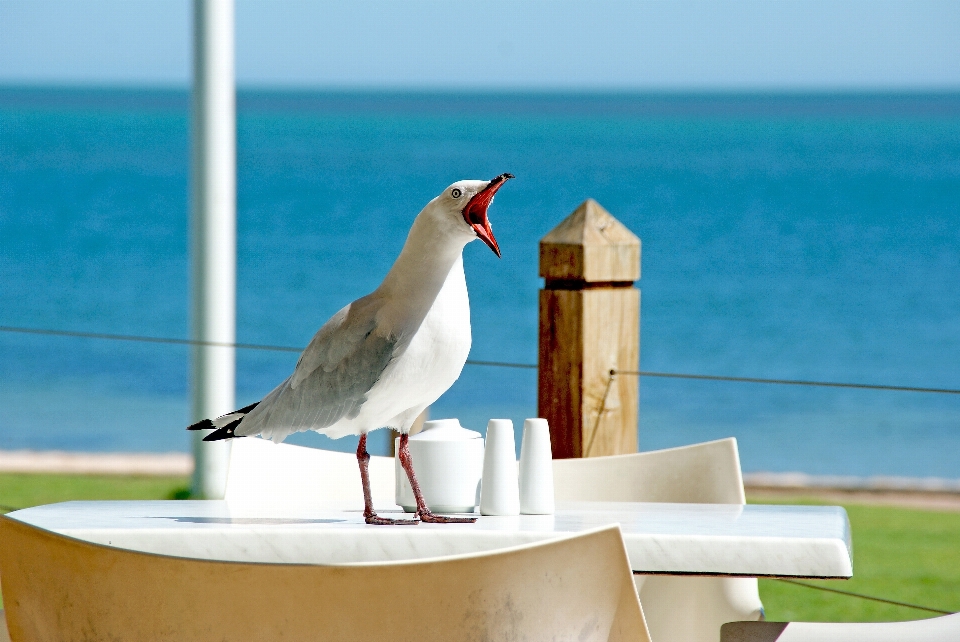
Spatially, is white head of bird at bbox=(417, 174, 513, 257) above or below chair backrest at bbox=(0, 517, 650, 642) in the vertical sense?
above

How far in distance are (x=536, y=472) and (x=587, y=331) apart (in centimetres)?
99

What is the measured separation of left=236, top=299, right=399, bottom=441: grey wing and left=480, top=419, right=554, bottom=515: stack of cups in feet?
0.87

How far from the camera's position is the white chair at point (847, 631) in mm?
1976

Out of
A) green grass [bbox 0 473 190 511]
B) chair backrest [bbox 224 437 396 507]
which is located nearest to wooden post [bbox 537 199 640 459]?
chair backrest [bbox 224 437 396 507]

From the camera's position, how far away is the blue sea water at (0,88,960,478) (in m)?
13.8

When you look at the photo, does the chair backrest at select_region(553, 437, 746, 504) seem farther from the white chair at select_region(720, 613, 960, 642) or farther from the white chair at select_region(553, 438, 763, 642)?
the white chair at select_region(720, 613, 960, 642)

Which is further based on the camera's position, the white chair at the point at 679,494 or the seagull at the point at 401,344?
the white chair at the point at 679,494

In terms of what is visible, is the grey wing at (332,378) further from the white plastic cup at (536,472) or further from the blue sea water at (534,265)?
the blue sea water at (534,265)

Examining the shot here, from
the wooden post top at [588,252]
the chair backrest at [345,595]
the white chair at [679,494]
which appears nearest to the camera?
the chair backrest at [345,595]

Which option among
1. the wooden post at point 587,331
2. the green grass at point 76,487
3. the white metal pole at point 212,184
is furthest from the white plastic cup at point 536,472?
the green grass at point 76,487

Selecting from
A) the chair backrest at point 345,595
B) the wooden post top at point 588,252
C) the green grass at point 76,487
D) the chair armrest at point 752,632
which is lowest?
the green grass at point 76,487

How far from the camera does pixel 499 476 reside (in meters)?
2.23

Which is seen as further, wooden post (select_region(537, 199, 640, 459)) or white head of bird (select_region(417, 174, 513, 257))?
wooden post (select_region(537, 199, 640, 459))

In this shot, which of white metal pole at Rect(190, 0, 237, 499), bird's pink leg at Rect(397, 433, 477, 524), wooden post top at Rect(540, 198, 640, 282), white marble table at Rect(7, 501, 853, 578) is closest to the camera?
white marble table at Rect(7, 501, 853, 578)
